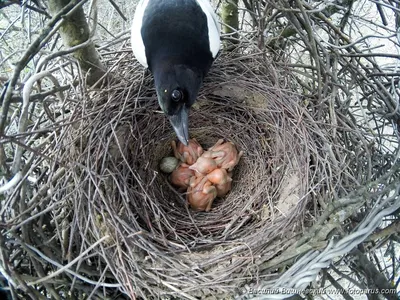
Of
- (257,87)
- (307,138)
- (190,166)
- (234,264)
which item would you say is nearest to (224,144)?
(190,166)

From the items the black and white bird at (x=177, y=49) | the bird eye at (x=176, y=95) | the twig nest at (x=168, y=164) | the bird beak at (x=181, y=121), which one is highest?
the black and white bird at (x=177, y=49)

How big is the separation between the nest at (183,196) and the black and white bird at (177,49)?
0.45 feet

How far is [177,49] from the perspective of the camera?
1.22 m

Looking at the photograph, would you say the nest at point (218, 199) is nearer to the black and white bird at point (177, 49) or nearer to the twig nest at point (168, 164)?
the twig nest at point (168, 164)

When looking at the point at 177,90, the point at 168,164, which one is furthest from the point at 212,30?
the point at 168,164

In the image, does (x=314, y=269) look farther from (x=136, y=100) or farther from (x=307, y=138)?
(x=136, y=100)

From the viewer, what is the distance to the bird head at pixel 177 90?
1.16 metres

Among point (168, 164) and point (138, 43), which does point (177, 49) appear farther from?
point (168, 164)

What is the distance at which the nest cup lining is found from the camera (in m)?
1.08

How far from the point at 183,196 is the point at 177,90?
0.51 metres

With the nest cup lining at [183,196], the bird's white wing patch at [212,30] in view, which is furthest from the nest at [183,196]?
the bird's white wing patch at [212,30]

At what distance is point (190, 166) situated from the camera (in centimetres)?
152

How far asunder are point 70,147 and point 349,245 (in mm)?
778

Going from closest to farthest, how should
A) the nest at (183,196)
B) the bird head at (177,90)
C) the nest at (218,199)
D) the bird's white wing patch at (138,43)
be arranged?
the nest at (218,199), the nest at (183,196), the bird head at (177,90), the bird's white wing patch at (138,43)
